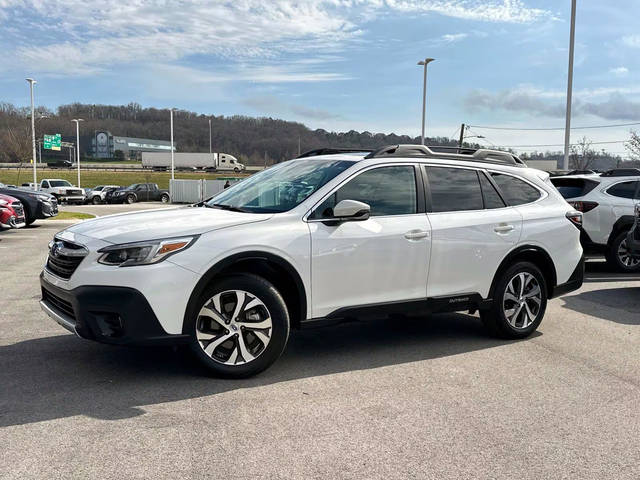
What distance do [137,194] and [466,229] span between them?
4451 centimetres

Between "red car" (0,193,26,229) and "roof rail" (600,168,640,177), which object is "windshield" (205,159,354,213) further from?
"red car" (0,193,26,229)

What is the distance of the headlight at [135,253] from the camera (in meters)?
4.17

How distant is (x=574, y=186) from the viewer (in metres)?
10.5

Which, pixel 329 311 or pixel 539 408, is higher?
pixel 329 311

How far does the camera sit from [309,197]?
4848 millimetres

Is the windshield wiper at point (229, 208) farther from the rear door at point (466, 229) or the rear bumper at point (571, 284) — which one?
the rear bumper at point (571, 284)

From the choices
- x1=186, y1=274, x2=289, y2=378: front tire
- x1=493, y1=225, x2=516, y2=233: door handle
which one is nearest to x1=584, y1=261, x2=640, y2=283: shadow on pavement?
x1=493, y1=225, x2=516, y2=233: door handle

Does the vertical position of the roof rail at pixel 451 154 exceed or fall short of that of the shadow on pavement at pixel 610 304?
it exceeds it

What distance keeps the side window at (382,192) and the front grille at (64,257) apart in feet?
6.12

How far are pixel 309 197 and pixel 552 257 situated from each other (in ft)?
9.19

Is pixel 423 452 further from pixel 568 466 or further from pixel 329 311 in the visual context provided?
pixel 329 311

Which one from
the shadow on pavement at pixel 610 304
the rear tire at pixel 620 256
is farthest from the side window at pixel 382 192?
the rear tire at pixel 620 256

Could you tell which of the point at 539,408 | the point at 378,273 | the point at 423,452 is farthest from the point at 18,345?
the point at 539,408

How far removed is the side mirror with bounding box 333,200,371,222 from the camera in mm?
4668
